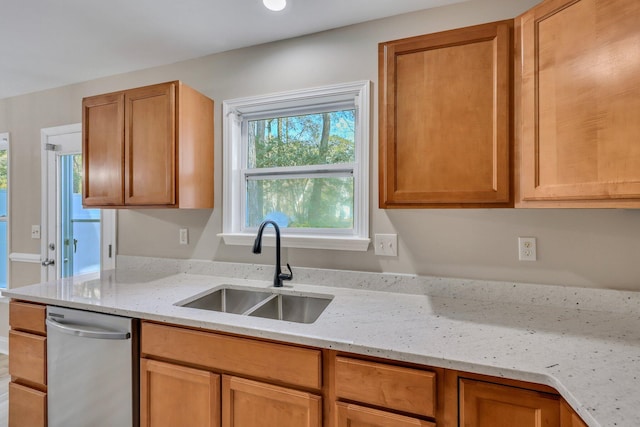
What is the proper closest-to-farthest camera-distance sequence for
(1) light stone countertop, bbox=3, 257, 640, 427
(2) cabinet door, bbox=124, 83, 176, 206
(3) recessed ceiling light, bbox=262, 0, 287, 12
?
(1) light stone countertop, bbox=3, 257, 640, 427 < (3) recessed ceiling light, bbox=262, 0, 287, 12 < (2) cabinet door, bbox=124, 83, 176, 206

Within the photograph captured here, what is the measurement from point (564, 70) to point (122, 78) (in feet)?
8.86

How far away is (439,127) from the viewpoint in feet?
4.07

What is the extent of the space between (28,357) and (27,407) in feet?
0.84

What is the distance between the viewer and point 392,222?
5.57ft

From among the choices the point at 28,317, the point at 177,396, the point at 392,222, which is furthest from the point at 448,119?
the point at 28,317

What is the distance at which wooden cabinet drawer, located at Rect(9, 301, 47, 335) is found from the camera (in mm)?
1572

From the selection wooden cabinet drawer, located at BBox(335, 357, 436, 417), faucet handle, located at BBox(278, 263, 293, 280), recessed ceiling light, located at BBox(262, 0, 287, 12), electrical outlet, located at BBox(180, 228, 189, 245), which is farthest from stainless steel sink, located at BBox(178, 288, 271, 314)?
recessed ceiling light, located at BBox(262, 0, 287, 12)

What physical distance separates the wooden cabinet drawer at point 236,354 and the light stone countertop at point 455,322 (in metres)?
0.05

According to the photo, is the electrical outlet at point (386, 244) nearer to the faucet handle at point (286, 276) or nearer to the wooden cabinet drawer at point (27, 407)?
the faucet handle at point (286, 276)

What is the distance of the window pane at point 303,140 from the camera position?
1881 mm

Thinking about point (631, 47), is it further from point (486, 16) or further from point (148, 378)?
point (148, 378)

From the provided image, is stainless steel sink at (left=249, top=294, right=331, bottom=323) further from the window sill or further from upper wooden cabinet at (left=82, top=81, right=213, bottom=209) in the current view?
upper wooden cabinet at (left=82, top=81, right=213, bottom=209)

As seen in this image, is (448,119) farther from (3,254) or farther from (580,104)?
(3,254)

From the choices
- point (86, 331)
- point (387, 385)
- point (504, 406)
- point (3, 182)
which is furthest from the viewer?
point (3, 182)
